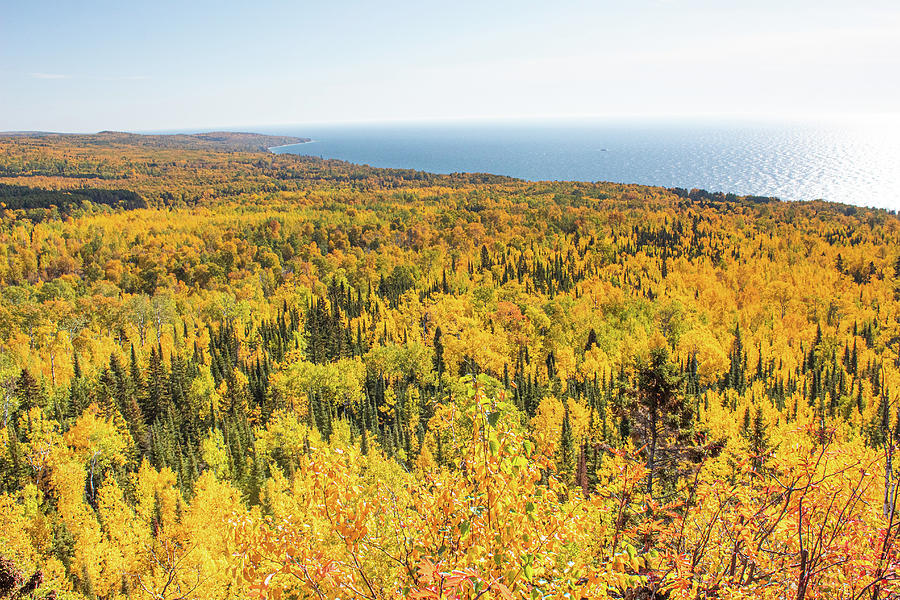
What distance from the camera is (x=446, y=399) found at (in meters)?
14.3

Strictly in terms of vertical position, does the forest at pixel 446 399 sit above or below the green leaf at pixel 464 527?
below

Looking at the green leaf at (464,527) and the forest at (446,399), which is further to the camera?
the forest at (446,399)

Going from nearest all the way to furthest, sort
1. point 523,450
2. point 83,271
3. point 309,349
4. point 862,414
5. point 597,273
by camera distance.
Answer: point 523,450
point 862,414
point 309,349
point 83,271
point 597,273

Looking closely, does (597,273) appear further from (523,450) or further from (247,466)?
(523,450)

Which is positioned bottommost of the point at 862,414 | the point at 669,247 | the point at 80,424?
the point at 862,414

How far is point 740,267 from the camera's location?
12400cm

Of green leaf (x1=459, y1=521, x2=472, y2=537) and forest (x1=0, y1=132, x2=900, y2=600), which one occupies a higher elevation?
green leaf (x1=459, y1=521, x2=472, y2=537)

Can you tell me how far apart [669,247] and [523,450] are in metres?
147

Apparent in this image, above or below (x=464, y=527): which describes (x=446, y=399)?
below

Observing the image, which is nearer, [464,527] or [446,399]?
[464,527]

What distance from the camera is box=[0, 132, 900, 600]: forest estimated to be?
614 cm

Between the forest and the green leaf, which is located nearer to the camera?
the green leaf

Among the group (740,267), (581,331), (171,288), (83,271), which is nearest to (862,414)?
(581,331)

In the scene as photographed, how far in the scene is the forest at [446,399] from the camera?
242 inches
